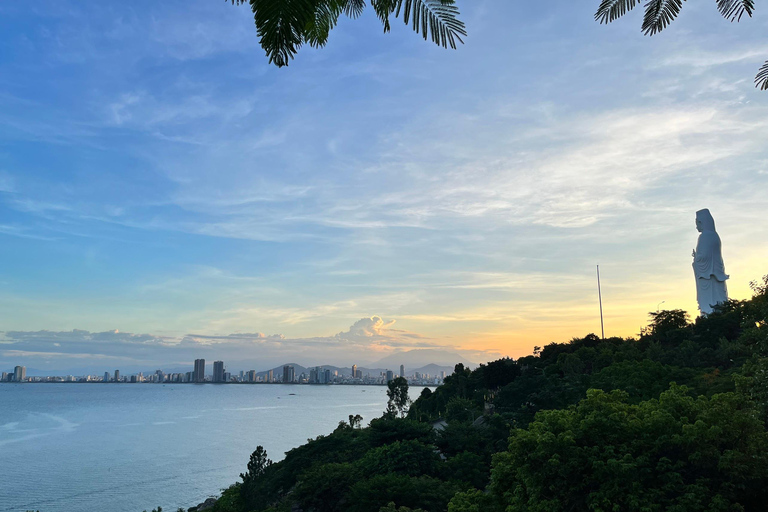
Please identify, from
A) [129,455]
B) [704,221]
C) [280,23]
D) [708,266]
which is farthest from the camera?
[129,455]

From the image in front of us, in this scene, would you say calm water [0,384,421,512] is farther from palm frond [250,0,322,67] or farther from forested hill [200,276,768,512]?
palm frond [250,0,322,67]

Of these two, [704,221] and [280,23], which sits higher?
[704,221]

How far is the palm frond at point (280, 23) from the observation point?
4.56m

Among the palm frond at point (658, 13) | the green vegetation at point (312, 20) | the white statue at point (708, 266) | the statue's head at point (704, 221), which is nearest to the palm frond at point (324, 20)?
the green vegetation at point (312, 20)

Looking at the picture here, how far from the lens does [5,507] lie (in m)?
48.2

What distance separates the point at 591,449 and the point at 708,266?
39.2m

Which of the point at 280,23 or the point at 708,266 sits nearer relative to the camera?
the point at 280,23

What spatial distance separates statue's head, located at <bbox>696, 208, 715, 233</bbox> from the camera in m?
47.1

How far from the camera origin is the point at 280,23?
4.64m

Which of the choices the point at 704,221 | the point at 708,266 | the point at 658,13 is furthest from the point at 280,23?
the point at 704,221

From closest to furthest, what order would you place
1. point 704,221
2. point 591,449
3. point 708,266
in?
1. point 591,449
2. point 708,266
3. point 704,221

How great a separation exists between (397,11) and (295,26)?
125 centimetres

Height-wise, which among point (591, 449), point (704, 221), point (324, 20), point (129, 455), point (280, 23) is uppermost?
point (704, 221)

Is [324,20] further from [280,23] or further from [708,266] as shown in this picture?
[708,266]
